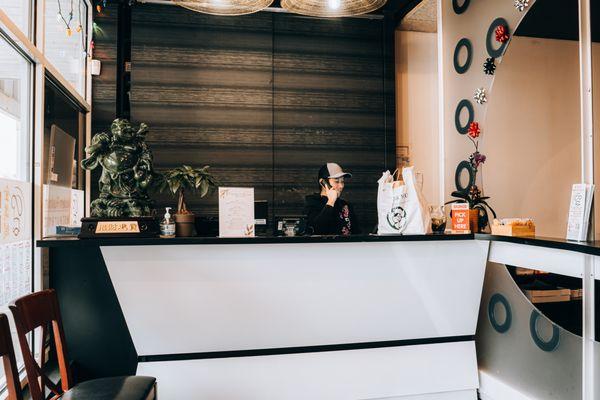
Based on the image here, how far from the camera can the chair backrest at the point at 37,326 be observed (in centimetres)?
162

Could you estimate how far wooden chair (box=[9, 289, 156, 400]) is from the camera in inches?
64.2

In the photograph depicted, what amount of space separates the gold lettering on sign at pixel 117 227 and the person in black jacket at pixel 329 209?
4.05 feet

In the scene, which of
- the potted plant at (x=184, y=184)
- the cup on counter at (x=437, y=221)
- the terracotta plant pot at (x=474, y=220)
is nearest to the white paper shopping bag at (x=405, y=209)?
the cup on counter at (x=437, y=221)

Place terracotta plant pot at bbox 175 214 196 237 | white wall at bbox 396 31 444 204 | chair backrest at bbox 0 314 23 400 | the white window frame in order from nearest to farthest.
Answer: chair backrest at bbox 0 314 23 400 < terracotta plant pot at bbox 175 214 196 237 < the white window frame < white wall at bbox 396 31 444 204

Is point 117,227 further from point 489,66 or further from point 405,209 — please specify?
point 489,66

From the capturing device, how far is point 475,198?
288 centimetres

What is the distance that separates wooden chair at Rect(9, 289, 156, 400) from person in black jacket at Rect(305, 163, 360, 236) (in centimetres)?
161

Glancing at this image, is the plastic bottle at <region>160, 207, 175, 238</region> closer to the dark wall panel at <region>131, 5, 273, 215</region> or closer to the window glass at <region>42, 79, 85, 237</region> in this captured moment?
the window glass at <region>42, 79, 85, 237</region>

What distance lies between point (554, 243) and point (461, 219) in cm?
61

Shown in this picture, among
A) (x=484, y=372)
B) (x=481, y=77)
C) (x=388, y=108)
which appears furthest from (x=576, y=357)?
(x=388, y=108)

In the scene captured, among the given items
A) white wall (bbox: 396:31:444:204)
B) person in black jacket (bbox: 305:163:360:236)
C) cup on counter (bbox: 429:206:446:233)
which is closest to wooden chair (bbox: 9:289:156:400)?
person in black jacket (bbox: 305:163:360:236)

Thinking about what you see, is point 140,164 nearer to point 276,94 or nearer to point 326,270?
point 326,270

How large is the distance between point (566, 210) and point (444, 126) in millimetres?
1110

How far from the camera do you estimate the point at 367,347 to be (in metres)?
2.56
